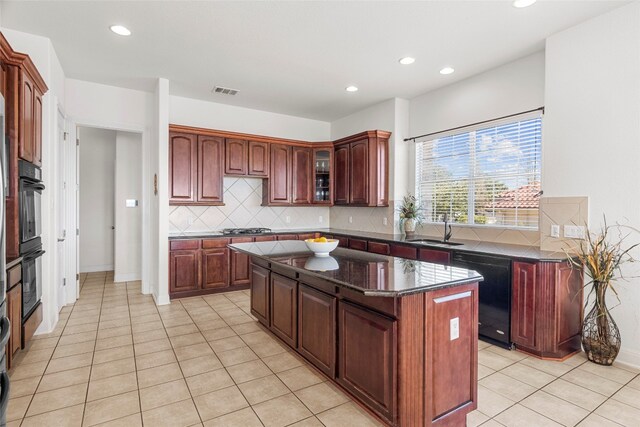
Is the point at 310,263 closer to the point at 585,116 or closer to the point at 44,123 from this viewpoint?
the point at 585,116

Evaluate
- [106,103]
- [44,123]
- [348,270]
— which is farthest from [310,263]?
[106,103]

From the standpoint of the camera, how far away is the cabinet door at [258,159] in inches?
216

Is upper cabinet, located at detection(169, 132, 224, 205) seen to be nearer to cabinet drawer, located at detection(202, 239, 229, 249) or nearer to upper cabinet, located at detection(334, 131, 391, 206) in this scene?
cabinet drawer, located at detection(202, 239, 229, 249)

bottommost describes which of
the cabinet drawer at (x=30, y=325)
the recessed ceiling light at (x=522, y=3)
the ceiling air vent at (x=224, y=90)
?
the cabinet drawer at (x=30, y=325)

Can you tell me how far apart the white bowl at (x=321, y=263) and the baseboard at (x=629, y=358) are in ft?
8.24

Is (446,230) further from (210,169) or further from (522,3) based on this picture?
(210,169)

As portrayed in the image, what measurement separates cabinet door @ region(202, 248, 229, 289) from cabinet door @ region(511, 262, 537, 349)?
3.71 meters

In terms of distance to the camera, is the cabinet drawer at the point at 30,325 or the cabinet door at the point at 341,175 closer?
the cabinet drawer at the point at 30,325

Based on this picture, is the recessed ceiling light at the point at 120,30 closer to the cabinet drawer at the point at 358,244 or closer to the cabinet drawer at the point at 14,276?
the cabinet drawer at the point at 14,276

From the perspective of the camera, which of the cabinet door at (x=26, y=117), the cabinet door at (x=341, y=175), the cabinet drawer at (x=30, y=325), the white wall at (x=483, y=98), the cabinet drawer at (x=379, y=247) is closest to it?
the cabinet drawer at (x=30, y=325)

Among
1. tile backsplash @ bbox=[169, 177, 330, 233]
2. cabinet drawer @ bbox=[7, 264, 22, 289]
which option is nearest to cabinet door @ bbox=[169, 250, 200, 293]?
tile backsplash @ bbox=[169, 177, 330, 233]

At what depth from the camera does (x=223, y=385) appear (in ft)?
8.15

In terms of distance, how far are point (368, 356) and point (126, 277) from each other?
5267mm

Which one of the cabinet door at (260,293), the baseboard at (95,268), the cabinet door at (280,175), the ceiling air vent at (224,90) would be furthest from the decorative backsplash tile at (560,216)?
the baseboard at (95,268)
